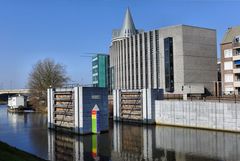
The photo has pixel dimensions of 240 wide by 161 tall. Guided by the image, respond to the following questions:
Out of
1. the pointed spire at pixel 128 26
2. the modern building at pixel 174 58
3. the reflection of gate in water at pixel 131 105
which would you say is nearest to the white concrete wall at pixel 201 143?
the reflection of gate in water at pixel 131 105

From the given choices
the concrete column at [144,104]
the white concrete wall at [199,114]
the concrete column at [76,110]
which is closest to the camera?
the white concrete wall at [199,114]

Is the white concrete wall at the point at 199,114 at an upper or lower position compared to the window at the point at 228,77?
lower

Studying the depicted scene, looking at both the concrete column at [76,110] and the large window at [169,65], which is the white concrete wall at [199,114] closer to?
the concrete column at [76,110]

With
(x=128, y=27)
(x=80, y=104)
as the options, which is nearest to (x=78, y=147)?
(x=80, y=104)

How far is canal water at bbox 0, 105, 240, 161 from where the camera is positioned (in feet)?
102

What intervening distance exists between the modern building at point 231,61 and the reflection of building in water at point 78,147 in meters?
44.2

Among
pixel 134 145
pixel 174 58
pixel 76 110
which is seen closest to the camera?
pixel 134 145

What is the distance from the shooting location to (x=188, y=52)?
90000 millimetres

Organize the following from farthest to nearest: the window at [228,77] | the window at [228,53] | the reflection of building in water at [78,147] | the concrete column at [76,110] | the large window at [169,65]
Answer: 1. the large window at [169,65]
2. the window at [228,53]
3. the window at [228,77]
4. the concrete column at [76,110]
5. the reflection of building in water at [78,147]

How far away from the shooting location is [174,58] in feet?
297

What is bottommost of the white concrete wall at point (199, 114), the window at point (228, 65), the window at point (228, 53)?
the white concrete wall at point (199, 114)

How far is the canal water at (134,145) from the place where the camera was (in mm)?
31000

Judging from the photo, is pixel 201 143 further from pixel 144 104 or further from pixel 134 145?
pixel 144 104

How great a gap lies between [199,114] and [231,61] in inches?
1389
